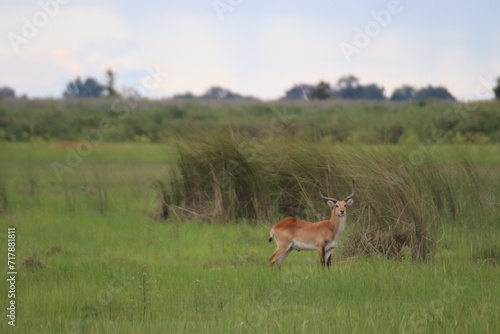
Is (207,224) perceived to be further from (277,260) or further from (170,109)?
(170,109)

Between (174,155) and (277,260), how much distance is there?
490 centimetres

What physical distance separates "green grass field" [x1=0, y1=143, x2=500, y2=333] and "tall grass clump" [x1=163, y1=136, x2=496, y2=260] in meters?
0.27

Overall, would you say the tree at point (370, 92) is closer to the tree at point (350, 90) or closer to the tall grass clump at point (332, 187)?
the tree at point (350, 90)

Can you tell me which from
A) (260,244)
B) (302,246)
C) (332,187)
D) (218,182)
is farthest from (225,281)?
(218,182)

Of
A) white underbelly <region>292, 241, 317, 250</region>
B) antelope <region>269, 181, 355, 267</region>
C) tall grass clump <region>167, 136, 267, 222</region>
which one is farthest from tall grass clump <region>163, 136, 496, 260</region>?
white underbelly <region>292, 241, 317, 250</region>

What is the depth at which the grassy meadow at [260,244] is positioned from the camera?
732 centimetres

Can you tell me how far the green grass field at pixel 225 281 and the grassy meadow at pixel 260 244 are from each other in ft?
0.08

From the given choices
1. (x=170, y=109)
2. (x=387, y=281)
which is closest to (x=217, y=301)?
(x=387, y=281)

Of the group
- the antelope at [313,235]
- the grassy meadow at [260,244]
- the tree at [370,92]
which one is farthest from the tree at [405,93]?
the antelope at [313,235]

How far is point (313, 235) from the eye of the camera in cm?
966

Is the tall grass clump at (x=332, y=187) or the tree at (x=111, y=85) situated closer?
the tall grass clump at (x=332, y=187)

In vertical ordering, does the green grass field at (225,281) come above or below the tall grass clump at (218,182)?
below

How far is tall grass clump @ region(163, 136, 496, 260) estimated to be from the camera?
10219mm

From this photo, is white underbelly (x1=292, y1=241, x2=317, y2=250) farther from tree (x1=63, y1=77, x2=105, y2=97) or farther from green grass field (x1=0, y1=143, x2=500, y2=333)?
tree (x1=63, y1=77, x2=105, y2=97)
